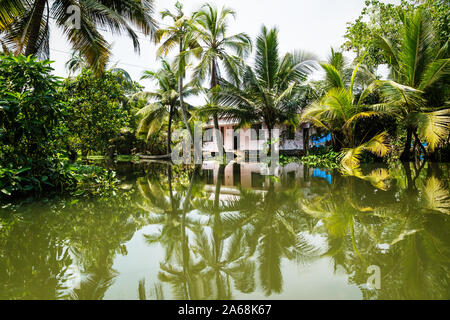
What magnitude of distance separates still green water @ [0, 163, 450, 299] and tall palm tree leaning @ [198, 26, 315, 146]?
8622 mm

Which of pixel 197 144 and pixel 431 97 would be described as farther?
pixel 197 144

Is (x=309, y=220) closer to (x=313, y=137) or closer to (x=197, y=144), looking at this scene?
(x=313, y=137)

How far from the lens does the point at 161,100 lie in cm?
1738

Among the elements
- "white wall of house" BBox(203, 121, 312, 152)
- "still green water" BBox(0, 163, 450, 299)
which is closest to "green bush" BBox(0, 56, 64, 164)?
"still green water" BBox(0, 163, 450, 299)

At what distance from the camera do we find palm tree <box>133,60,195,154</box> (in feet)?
56.0

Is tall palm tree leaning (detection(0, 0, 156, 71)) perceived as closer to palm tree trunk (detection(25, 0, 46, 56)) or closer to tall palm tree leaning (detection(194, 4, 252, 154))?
palm tree trunk (detection(25, 0, 46, 56))

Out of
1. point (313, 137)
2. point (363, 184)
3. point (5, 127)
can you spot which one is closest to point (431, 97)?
point (363, 184)

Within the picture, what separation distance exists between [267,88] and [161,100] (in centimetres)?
800

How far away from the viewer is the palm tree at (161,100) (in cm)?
1708

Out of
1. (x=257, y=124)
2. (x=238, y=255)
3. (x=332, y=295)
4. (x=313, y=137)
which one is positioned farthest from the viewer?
(x=313, y=137)

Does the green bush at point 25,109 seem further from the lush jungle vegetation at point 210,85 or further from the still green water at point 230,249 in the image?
the still green water at point 230,249

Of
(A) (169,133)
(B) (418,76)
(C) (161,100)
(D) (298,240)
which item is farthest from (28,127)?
(A) (169,133)

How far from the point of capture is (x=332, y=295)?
4.66 feet
